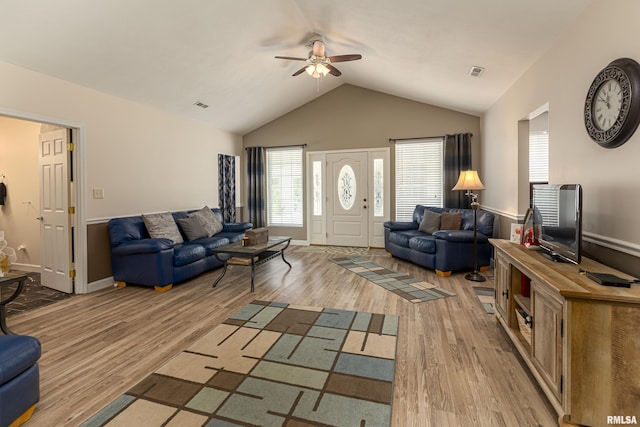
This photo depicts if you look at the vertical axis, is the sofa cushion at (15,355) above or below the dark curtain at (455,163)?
below

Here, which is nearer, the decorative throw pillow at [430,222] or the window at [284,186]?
the decorative throw pillow at [430,222]

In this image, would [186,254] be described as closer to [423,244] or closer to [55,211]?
[55,211]

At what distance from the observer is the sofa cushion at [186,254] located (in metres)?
4.00

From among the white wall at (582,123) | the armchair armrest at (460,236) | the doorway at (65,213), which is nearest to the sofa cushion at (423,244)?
the armchair armrest at (460,236)

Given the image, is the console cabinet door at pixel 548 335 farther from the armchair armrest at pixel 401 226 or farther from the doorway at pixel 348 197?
the doorway at pixel 348 197

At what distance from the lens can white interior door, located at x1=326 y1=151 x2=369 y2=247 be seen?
21.7 ft

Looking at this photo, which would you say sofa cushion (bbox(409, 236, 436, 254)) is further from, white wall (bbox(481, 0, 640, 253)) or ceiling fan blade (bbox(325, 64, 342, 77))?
ceiling fan blade (bbox(325, 64, 342, 77))

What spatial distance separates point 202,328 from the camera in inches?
110

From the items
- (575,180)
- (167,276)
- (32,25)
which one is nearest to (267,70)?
(32,25)

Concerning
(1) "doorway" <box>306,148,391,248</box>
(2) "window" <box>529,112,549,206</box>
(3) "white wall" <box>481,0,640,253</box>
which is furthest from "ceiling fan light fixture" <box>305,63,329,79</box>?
(2) "window" <box>529,112,549,206</box>

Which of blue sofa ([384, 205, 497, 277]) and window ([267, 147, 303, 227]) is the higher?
window ([267, 147, 303, 227])

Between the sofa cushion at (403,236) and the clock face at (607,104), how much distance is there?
3.08 metres

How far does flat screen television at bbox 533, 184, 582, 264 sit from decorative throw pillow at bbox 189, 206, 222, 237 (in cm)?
451

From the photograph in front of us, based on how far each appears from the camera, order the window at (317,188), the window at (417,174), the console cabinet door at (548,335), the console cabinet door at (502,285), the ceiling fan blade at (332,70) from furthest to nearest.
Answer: the window at (317,188) < the window at (417,174) < the ceiling fan blade at (332,70) < the console cabinet door at (502,285) < the console cabinet door at (548,335)
